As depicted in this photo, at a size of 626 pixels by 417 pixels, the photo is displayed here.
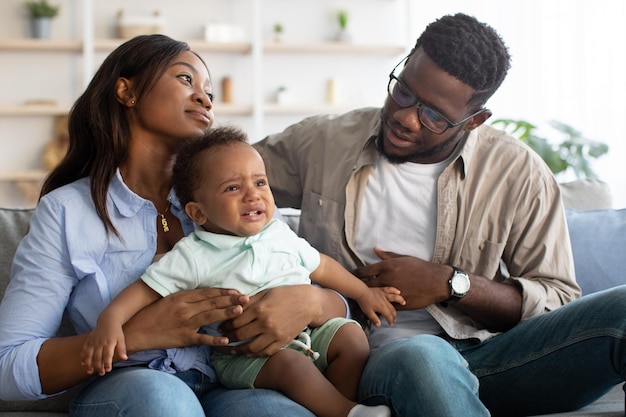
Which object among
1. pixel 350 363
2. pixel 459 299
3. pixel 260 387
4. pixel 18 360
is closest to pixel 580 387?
pixel 459 299

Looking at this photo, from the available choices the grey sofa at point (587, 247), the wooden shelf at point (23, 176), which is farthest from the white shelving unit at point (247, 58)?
the grey sofa at point (587, 247)

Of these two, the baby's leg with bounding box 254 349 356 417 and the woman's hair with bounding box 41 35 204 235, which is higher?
the woman's hair with bounding box 41 35 204 235

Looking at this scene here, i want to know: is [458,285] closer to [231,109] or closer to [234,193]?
[234,193]

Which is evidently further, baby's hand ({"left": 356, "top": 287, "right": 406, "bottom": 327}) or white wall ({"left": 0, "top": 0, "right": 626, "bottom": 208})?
white wall ({"left": 0, "top": 0, "right": 626, "bottom": 208})

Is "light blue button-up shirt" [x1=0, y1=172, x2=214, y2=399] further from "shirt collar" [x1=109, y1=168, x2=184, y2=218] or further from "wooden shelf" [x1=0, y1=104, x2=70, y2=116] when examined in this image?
"wooden shelf" [x1=0, y1=104, x2=70, y2=116]

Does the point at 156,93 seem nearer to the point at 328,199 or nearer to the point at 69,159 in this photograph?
the point at 69,159

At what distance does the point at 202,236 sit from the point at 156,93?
0.39 m

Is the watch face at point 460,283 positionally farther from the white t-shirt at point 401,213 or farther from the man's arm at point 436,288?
the white t-shirt at point 401,213

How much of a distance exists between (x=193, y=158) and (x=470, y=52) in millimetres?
828

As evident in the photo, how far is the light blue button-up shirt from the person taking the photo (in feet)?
5.38

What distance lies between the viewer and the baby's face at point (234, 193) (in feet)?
5.74

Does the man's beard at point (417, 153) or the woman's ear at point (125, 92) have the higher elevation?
the woman's ear at point (125, 92)

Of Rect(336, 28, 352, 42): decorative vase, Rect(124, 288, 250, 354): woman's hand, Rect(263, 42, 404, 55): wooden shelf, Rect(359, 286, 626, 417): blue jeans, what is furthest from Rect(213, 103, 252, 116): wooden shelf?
Rect(124, 288, 250, 354): woman's hand

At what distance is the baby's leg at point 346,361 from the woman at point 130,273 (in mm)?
78
